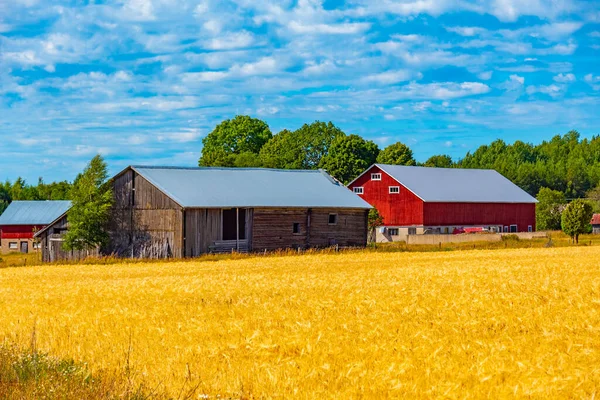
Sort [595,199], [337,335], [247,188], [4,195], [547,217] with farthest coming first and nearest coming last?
[4,195], [595,199], [547,217], [247,188], [337,335]

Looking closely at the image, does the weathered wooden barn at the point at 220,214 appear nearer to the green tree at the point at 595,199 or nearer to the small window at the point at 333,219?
the small window at the point at 333,219

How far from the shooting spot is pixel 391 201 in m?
84.6

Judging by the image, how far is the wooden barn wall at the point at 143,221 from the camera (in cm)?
5491

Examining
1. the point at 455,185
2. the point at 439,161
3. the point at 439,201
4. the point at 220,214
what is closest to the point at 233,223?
the point at 220,214

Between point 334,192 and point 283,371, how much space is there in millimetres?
53611

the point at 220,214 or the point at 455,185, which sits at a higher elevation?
the point at 455,185

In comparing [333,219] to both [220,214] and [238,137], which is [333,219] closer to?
[220,214]

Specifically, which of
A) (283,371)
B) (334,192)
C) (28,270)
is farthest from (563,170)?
(283,371)

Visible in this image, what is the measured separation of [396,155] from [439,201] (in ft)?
160

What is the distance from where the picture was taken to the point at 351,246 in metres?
62.9

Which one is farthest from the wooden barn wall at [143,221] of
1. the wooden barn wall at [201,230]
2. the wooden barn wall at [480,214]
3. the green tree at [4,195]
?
the green tree at [4,195]

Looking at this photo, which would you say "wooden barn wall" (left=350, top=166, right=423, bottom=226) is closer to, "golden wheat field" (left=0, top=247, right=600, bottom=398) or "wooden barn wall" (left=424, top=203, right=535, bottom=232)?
"wooden barn wall" (left=424, top=203, right=535, bottom=232)

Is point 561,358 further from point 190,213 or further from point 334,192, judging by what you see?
point 334,192

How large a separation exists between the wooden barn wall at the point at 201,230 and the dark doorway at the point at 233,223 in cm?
226
